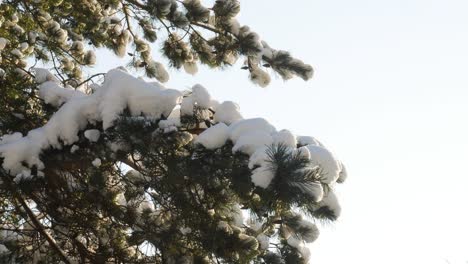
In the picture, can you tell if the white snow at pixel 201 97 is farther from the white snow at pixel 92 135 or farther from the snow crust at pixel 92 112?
the white snow at pixel 92 135

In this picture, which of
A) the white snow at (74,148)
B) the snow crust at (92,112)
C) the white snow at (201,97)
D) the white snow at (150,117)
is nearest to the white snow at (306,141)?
the white snow at (150,117)

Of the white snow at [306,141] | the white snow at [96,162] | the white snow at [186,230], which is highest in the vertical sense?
the white snow at [306,141]

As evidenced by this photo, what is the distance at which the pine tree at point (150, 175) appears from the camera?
3.54 m

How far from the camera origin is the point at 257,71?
6.82 m

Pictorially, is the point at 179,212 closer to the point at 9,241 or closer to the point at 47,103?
the point at 47,103

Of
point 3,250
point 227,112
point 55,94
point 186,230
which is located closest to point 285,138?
point 227,112

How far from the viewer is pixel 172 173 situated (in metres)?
4.00

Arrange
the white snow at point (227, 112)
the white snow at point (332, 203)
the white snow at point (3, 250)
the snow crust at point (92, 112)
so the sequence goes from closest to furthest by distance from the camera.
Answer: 1. the white snow at point (332, 203)
2. the snow crust at point (92, 112)
3. the white snow at point (227, 112)
4. the white snow at point (3, 250)

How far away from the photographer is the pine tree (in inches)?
139

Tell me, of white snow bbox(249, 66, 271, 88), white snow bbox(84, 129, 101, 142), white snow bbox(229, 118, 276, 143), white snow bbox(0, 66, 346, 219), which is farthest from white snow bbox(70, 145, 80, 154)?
white snow bbox(249, 66, 271, 88)

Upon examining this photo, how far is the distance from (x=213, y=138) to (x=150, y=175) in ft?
2.52

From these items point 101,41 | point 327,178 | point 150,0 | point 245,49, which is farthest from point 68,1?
point 327,178

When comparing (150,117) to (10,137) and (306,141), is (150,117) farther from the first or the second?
(10,137)

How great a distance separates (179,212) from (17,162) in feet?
3.91
